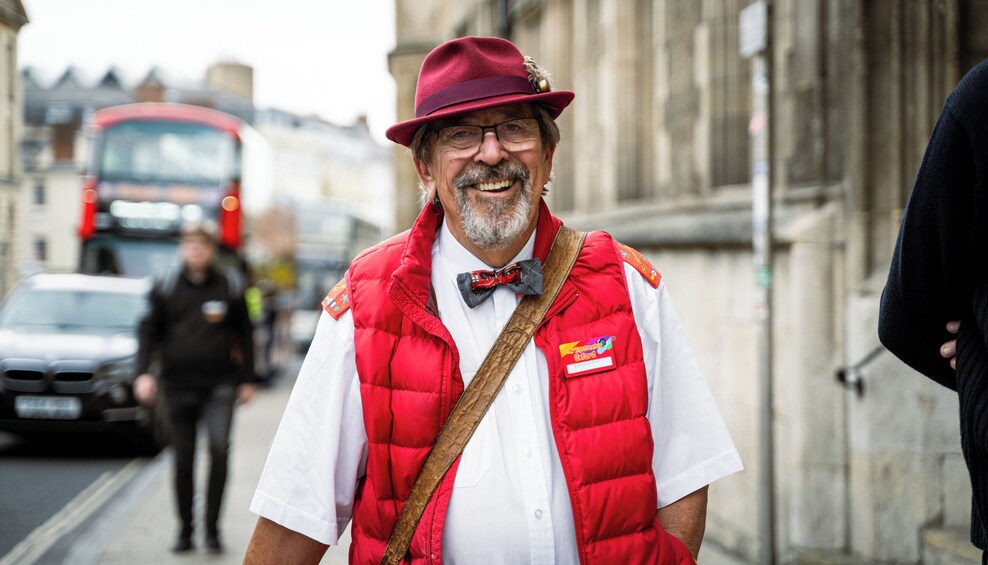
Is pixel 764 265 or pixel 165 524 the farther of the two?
pixel 165 524

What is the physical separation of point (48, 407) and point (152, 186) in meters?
7.82

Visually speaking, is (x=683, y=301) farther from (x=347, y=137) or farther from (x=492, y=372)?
(x=347, y=137)

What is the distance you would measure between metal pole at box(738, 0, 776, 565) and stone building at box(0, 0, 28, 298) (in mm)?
4121

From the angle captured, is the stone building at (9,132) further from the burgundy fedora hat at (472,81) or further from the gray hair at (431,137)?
the burgundy fedora hat at (472,81)

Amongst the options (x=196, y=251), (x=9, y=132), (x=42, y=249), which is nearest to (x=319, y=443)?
(x=196, y=251)

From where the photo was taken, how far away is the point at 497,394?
217 centimetres

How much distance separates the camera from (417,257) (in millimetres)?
2277

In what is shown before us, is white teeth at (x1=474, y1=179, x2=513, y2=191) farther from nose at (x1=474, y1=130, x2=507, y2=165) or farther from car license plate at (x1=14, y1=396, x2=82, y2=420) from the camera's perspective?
car license plate at (x1=14, y1=396, x2=82, y2=420)

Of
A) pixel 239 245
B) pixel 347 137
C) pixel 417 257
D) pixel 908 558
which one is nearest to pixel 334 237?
pixel 239 245

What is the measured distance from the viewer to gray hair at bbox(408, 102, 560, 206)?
2412mm

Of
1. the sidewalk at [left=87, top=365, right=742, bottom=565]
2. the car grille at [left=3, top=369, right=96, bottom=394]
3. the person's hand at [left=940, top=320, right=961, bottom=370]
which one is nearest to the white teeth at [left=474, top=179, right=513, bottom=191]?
the person's hand at [left=940, top=320, right=961, bottom=370]

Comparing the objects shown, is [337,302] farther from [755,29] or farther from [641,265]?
[755,29]

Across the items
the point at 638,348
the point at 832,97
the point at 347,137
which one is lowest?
the point at 638,348

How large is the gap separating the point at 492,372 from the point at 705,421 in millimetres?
509
